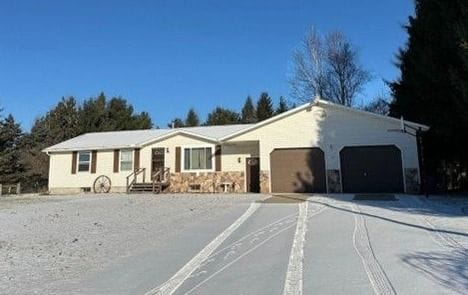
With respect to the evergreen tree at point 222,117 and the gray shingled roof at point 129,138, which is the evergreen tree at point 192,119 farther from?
the gray shingled roof at point 129,138

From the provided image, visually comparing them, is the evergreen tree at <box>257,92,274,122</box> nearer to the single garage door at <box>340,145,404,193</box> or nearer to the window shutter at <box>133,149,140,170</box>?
the window shutter at <box>133,149,140,170</box>

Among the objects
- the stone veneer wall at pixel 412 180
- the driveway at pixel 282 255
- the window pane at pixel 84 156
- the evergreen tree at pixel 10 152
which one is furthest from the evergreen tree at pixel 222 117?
the driveway at pixel 282 255

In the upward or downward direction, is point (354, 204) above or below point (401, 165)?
below

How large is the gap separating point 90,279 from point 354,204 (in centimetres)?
1151

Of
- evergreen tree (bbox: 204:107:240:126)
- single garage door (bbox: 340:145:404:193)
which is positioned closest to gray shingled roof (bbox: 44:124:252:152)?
single garage door (bbox: 340:145:404:193)

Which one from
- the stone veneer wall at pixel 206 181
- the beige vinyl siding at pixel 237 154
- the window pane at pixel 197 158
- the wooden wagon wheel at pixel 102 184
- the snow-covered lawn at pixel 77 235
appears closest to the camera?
the snow-covered lawn at pixel 77 235

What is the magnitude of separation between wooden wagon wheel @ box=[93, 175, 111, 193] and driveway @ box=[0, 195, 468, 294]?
14.1 metres

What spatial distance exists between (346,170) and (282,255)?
15.9 meters

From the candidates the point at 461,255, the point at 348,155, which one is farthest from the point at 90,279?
the point at 348,155

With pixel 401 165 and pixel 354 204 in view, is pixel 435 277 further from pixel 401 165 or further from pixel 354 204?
pixel 401 165

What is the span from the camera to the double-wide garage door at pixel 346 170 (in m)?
23.1

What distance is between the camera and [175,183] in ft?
88.5

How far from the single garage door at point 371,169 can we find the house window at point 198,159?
7545 mm

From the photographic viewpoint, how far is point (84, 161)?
97.0 feet
